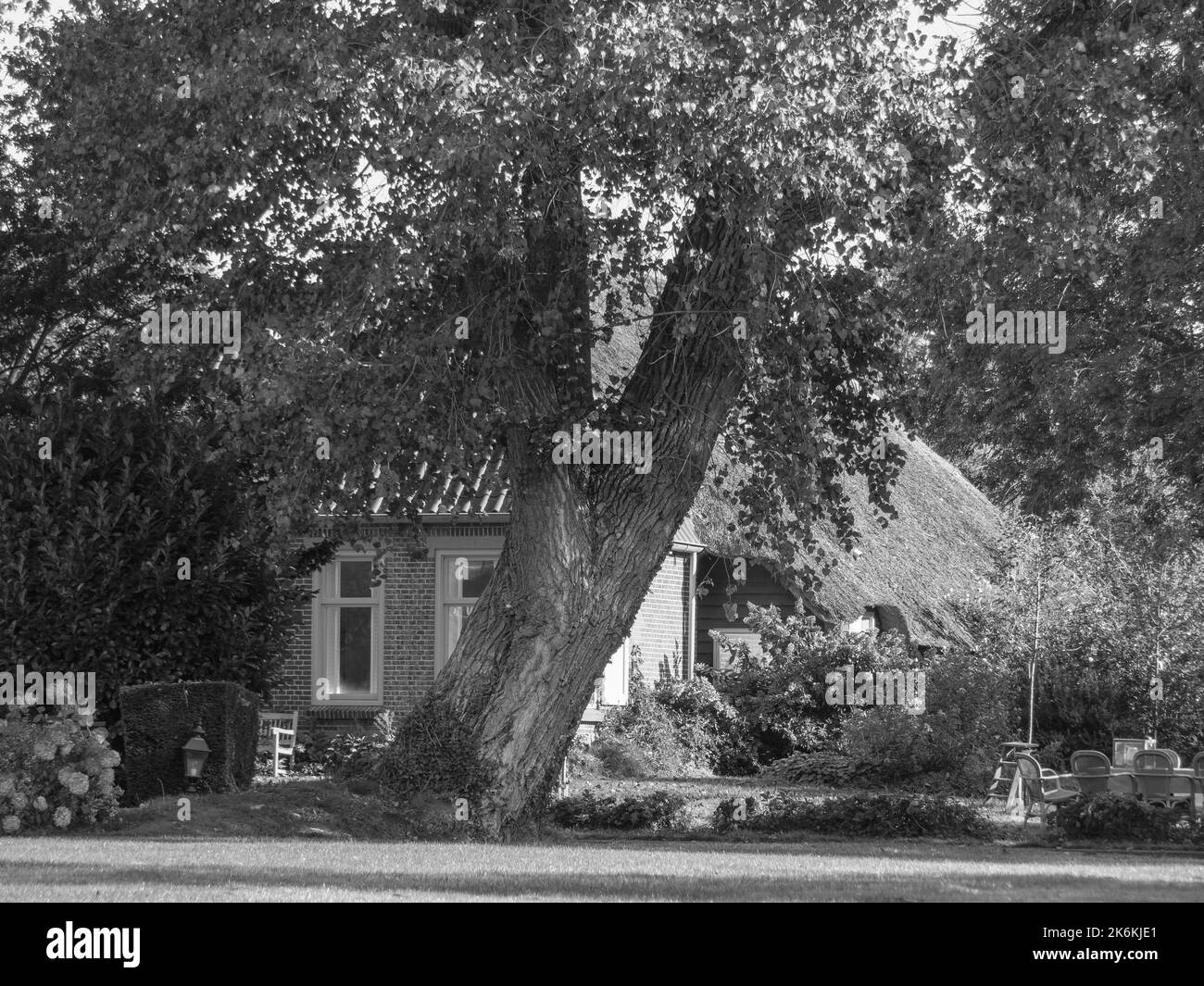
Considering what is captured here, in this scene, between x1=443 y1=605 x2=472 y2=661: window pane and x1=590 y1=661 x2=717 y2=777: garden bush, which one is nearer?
x1=590 y1=661 x2=717 y2=777: garden bush

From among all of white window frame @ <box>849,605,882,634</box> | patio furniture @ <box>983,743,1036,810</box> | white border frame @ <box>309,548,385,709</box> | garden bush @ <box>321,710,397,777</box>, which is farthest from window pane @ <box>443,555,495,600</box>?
white window frame @ <box>849,605,882,634</box>

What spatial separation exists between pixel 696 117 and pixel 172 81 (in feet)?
16.4

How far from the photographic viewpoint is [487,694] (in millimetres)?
13867

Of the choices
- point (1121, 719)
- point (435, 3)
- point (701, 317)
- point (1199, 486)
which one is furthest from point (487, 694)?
point (1121, 719)

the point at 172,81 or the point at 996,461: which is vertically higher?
the point at 172,81

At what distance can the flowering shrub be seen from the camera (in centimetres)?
1311

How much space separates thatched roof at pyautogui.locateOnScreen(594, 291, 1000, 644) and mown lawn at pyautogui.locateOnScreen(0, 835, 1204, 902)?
9.78 m

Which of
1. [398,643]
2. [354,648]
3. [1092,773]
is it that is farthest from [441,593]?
Result: [1092,773]

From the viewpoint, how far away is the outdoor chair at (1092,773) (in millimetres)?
16781

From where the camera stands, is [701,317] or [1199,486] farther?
[1199,486]

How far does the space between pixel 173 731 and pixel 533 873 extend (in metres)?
6.25

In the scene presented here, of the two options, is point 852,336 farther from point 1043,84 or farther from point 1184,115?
point 1184,115

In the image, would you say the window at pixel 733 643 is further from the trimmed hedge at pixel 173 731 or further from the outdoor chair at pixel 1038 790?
the trimmed hedge at pixel 173 731

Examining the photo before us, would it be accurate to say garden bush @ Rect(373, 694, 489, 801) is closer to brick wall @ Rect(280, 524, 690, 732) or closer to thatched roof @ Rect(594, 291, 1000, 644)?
brick wall @ Rect(280, 524, 690, 732)
